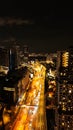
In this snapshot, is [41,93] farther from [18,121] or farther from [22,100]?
[18,121]

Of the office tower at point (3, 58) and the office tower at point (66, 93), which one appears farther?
the office tower at point (3, 58)

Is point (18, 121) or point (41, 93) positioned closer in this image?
point (18, 121)

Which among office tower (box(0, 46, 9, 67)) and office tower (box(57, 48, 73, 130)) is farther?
office tower (box(0, 46, 9, 67))

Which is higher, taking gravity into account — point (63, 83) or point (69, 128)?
point (63, 83)

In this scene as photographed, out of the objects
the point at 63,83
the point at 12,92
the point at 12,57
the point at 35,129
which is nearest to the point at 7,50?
the point at 12,57

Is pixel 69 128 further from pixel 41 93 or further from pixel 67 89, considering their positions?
pixel 41 93

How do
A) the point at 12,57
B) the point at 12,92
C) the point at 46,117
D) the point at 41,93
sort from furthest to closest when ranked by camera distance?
the point at 12,57 < the point at 41,93 < the point at 12,92 < the point at 46,117

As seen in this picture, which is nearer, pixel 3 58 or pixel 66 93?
pixel 66 93

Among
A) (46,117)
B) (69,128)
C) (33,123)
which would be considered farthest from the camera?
(46,117)
